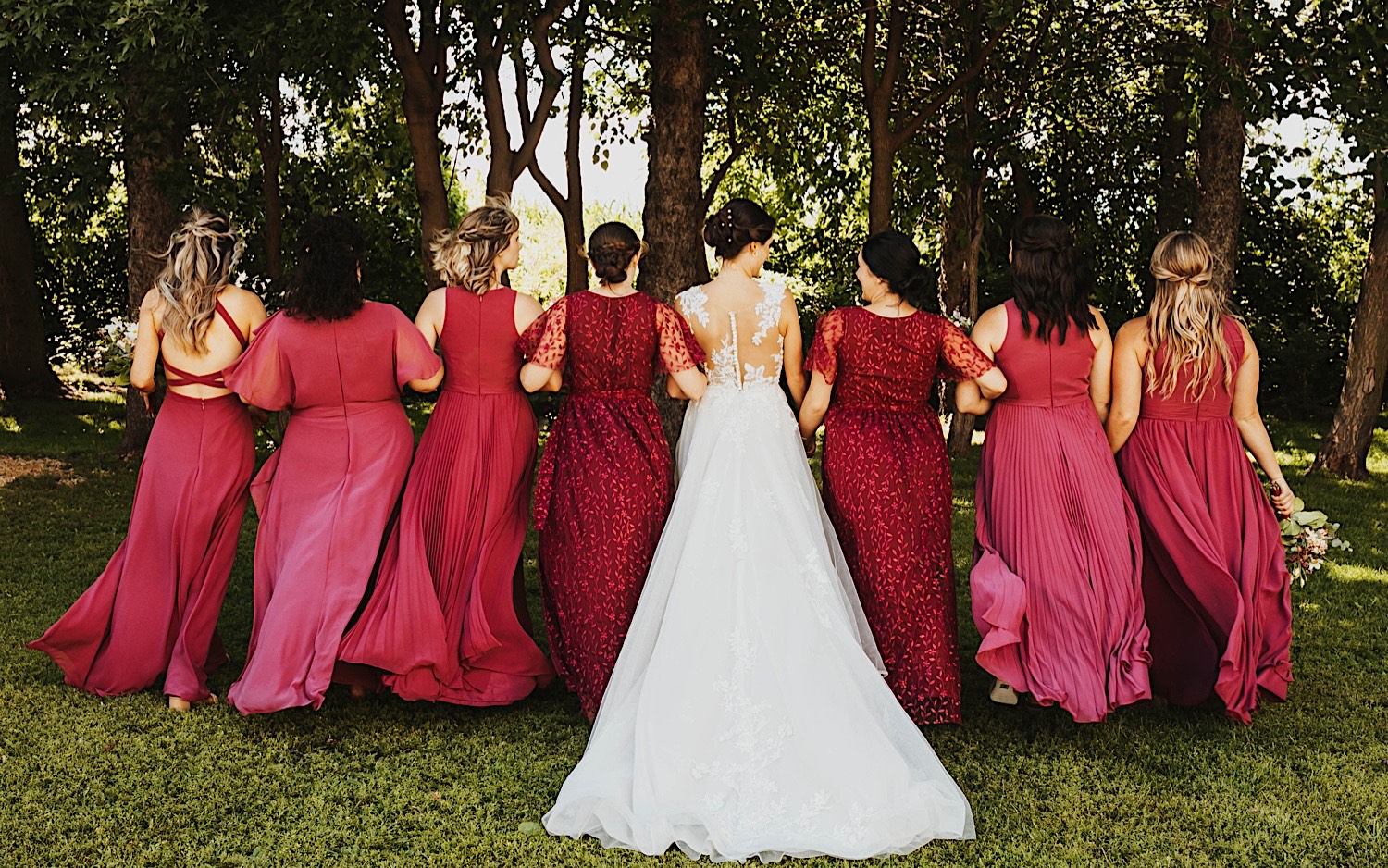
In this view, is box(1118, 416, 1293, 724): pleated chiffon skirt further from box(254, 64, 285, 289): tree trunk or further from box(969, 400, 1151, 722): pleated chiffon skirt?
box(254, 64, 285, 289): tree trunk

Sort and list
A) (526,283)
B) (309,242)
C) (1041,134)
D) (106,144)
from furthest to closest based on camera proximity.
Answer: (526,283) < (1041,134) < (106,144) < (309,242)

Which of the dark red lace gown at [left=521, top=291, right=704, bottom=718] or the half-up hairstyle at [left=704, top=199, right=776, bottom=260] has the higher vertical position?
the half-up hairstyle at [left=704, top=199, right=776, bottom=260]

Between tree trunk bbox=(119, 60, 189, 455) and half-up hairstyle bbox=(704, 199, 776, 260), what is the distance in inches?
195

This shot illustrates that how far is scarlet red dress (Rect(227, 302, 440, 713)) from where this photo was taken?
4.73m

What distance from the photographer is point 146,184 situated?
9.45 metres

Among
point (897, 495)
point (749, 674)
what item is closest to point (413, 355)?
point (749, 674)

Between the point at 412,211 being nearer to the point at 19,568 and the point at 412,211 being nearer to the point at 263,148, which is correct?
the point at 263,148

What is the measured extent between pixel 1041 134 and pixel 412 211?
7.11m

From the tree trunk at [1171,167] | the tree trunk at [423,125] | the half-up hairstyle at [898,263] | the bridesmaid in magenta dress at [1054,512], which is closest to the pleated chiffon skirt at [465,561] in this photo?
the half-up hairstyle at [898,263]

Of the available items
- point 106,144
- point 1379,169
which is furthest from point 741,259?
point 106,144

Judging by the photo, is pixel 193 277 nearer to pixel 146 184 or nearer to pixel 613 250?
pixel 613 250

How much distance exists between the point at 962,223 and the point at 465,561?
24.5 ft

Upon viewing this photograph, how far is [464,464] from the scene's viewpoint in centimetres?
502

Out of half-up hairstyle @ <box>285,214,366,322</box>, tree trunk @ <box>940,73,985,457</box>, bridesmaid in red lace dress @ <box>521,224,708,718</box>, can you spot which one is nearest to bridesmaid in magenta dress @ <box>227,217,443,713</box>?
half-up hairstyle @ <box>285,214,366,322</box>
